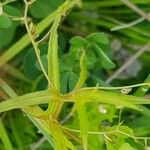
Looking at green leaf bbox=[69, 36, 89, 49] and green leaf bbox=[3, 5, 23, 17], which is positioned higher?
green leaf bbox=[3, 5, 23, 17]

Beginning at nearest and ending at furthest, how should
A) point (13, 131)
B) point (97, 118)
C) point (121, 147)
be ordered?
point (121, 147), point (97, 118), point (13, 131)

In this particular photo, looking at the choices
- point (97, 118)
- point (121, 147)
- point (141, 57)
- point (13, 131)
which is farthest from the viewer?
point (141, 57)

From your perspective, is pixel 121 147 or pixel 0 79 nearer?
pixel 121 147

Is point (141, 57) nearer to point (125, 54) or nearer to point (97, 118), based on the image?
point (125, 54)

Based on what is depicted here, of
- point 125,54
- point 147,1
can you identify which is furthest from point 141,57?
point 147,1

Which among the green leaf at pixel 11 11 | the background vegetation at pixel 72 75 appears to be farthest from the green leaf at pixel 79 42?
the green leaf at pixel 11 11

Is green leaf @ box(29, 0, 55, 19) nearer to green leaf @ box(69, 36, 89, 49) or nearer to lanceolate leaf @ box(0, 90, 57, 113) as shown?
green leaf @ box(69, 36, 89, 49)

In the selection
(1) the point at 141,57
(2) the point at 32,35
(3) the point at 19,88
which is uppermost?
(2) the point at 32,35

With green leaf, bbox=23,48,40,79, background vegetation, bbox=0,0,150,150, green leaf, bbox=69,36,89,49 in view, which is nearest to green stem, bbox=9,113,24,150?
background vegetation, bbox=0,0,150,150
